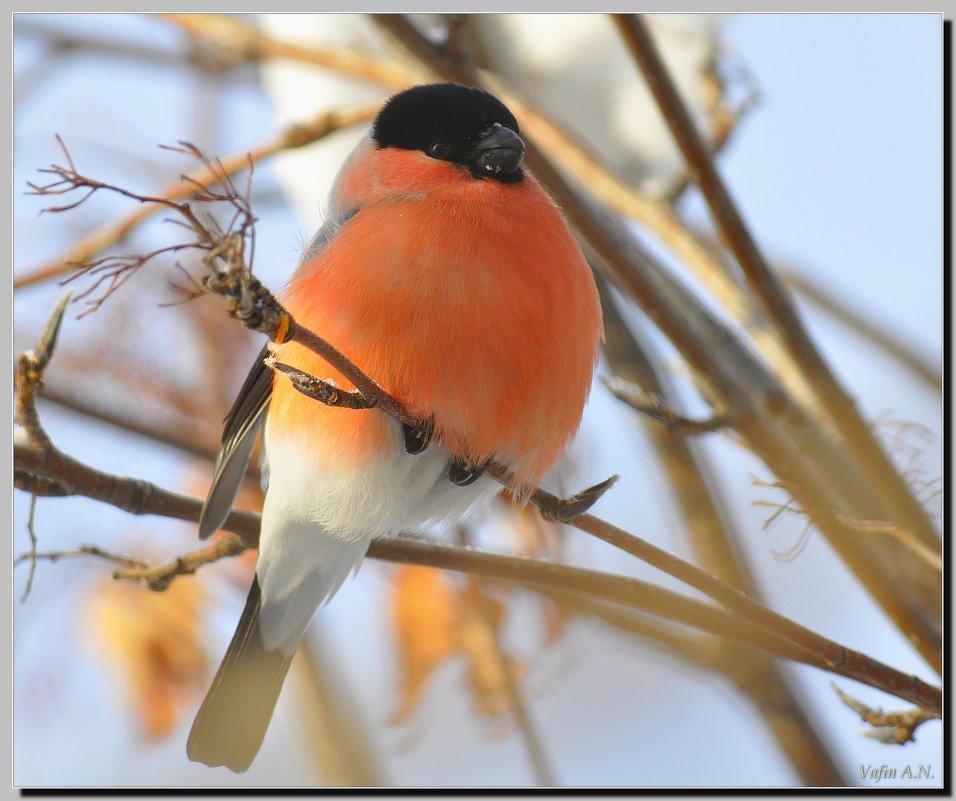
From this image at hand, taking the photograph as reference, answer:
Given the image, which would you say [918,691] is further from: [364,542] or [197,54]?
[197,54]

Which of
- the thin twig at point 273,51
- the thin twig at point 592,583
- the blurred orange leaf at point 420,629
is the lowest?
the blurred orange leaf at point 420,629

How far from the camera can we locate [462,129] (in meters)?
2.00

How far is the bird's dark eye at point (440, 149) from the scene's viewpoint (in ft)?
6.59

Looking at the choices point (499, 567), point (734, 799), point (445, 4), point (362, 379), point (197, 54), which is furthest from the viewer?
point (197, 54)

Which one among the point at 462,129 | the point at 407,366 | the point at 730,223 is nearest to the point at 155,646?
the point at 407,366

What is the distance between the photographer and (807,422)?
2037 mm

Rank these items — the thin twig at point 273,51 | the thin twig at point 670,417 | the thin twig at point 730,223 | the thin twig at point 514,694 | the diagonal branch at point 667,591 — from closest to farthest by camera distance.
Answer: the diagonal branch at point 667,591, the thin twig at point 670,417, the thin twig at point 730,223, the thin twig at point 514,694, the thin twig at point 273,51

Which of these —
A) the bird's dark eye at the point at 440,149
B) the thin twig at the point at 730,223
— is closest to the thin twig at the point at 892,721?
the thin twig at the point at 730,223

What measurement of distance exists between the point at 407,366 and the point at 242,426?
442 millimetres

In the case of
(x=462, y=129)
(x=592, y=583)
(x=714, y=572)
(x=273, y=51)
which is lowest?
(x=714, y=572)

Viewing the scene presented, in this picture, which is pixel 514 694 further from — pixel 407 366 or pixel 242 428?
pixel 407 366

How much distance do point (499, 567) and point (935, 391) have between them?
131 centimetres

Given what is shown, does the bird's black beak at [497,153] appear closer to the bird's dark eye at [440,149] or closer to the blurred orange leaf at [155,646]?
the bird's dark eye at [440,149]

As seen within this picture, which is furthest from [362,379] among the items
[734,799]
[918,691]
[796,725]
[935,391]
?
[935,391]
